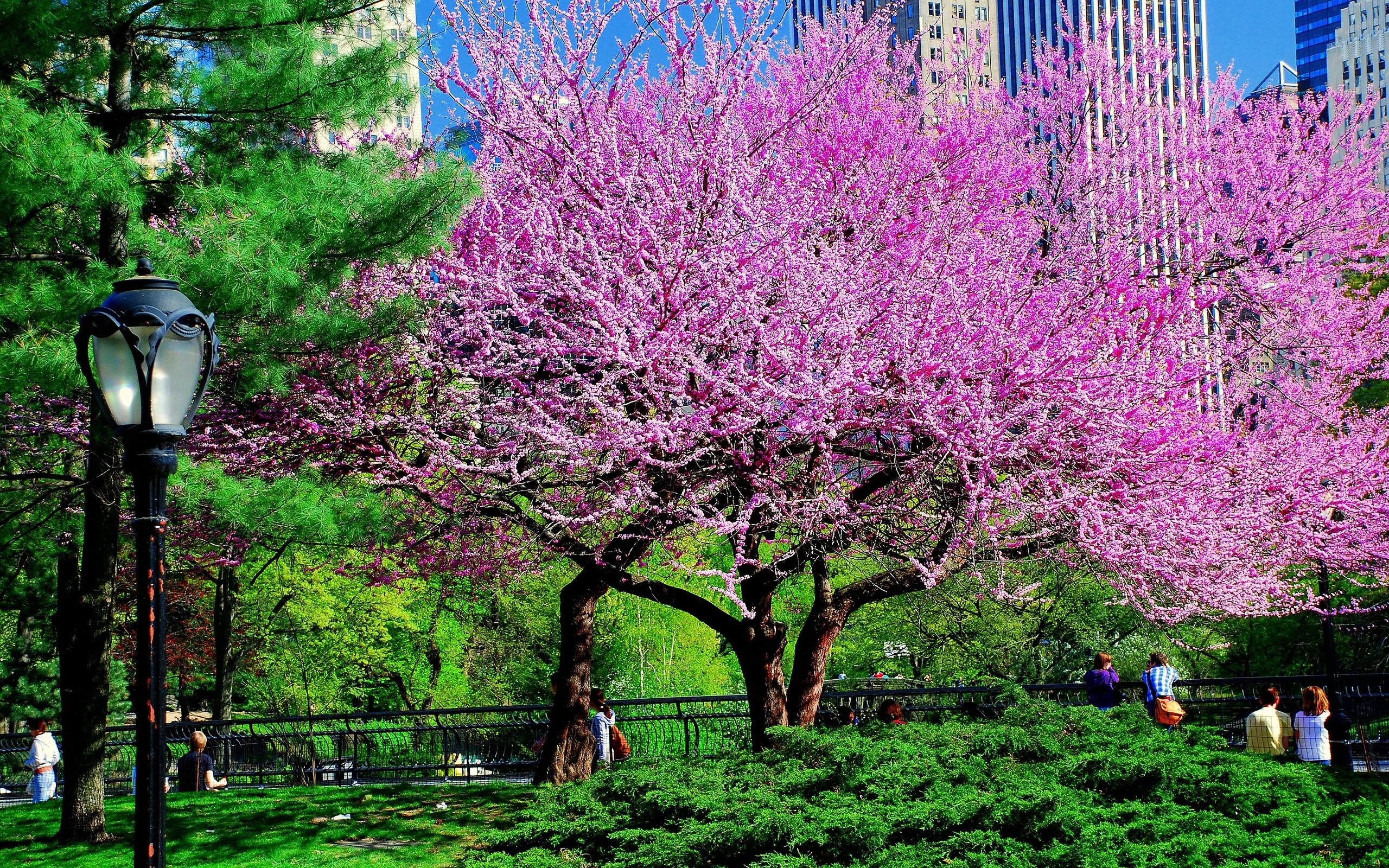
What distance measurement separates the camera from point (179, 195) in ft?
34.4

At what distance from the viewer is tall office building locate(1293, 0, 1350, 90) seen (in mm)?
179125

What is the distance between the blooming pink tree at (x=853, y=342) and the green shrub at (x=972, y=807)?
1613mm

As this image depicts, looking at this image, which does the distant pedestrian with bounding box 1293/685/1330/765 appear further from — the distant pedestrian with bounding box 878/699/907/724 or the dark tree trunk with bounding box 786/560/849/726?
the dark tree trunk with bounding box 786/560/849/726

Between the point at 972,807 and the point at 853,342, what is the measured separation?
14.1 ft

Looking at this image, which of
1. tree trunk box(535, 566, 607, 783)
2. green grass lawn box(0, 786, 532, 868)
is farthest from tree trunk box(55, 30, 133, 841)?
tree trunk box(535, 566, 607, 783)

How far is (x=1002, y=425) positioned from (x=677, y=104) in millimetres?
4403

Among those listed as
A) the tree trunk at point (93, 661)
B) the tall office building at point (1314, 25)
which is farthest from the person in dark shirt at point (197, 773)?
the tall office building at point (1314, 25)

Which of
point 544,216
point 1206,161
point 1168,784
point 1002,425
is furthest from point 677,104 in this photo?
point 1168,784

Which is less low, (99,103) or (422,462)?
(99,103)

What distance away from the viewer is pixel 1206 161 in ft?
41.0

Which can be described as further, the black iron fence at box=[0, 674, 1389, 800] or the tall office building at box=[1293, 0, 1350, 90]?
the tall office building at box=[1293, 0, 1350, 90]

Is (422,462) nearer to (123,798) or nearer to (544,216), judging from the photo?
(544,216)

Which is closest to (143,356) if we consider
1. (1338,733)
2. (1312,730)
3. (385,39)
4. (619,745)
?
(385,39)

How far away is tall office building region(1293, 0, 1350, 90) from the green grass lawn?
198734mm
